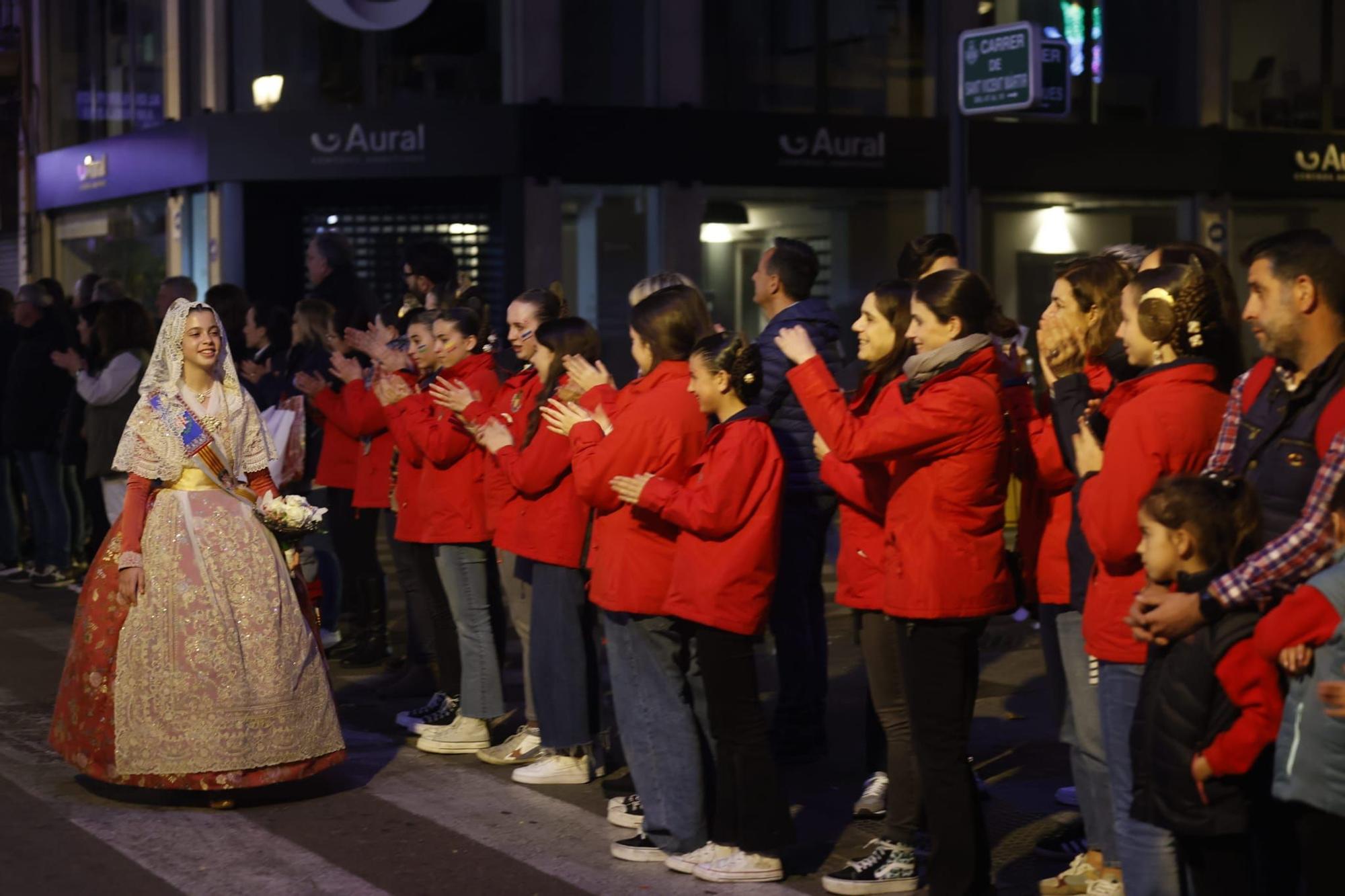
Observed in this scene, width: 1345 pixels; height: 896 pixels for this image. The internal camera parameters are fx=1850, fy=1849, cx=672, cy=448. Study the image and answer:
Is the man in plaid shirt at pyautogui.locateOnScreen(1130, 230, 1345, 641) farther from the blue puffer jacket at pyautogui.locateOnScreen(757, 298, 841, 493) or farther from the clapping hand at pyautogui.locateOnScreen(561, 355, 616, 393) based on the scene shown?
the blue puffer jacket at pyautogui.locateOnScreen(757, 298, 841, 493)

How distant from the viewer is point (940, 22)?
23.4m

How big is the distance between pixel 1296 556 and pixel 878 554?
2233 mm

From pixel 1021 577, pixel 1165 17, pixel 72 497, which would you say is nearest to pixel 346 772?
pixel 1021 577

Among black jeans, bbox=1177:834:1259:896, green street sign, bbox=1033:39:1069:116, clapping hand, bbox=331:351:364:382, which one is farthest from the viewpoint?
green street sign, bbox=1033:39:1069:116

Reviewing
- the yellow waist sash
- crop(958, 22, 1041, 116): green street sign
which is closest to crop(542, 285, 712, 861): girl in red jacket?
the yellow waist sash

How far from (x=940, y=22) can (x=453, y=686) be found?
1661 centimetres

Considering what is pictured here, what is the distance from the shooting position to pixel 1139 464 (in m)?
5.09

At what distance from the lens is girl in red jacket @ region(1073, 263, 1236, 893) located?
5086 mm

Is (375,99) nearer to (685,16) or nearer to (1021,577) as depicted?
(685,16)

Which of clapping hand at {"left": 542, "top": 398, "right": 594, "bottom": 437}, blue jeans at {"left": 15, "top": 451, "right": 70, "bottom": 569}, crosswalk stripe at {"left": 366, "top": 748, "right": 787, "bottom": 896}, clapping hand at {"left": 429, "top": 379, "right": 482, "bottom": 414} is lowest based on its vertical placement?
crosswalk stripe at {"left": 366, "top": 748, "right": 787, "bottom": 896}

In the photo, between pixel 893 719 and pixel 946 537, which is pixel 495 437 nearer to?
pixel 893 719

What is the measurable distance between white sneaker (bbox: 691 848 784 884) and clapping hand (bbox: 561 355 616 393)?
1739mm

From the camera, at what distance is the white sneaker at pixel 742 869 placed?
6.17 metres

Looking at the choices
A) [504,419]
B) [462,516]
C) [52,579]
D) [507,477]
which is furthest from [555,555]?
[52,579]
